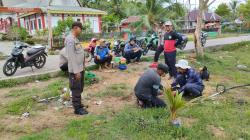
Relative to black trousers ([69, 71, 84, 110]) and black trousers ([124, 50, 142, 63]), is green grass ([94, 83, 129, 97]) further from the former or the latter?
black trousers ([124, 50, 142, 63])

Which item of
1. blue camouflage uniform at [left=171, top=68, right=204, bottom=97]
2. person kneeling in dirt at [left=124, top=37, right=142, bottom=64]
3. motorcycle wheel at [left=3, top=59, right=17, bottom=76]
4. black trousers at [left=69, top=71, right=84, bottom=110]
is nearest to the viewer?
black trousers at [left=69, top=71, right=84, bottom=110]

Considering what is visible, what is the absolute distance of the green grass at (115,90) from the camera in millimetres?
7367

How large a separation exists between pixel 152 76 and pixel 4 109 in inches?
117

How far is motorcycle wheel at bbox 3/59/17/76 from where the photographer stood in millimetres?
9188

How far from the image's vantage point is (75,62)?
557 cm

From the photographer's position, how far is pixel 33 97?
22.7 ft

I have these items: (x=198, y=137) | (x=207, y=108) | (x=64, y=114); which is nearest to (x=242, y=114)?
(x=207, y=108)

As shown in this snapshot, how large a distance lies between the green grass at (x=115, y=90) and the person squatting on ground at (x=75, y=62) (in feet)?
4.70

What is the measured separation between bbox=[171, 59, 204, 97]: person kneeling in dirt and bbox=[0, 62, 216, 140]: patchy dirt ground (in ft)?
2.36

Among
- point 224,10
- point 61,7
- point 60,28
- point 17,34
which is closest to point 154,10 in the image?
point 61,7

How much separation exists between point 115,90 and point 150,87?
6.22 ft

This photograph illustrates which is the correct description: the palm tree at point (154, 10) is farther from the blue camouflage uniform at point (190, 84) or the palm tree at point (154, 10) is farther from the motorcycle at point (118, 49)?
the blue camouflage uniform at point (190, 84)

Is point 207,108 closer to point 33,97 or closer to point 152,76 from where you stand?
point 152,76

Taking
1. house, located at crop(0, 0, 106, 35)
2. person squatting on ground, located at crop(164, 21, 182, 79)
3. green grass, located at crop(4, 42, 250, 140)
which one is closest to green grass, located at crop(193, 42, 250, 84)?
person squatting on ground, located at crop(164, 21, 182, 79)
